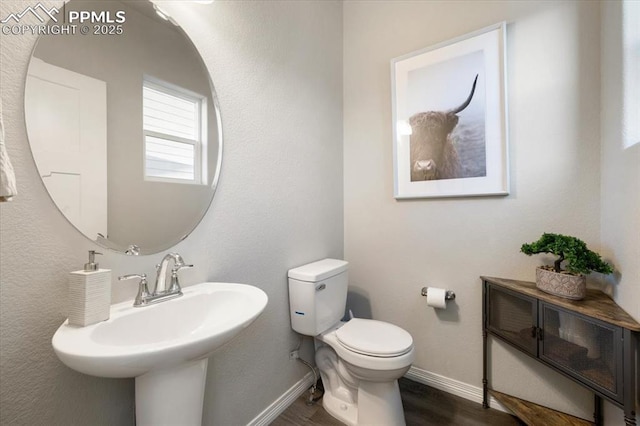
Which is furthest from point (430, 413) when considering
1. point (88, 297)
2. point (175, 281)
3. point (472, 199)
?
point (88, 297)

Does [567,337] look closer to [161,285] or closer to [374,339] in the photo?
[374,339]

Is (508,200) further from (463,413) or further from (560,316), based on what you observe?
(463,413)

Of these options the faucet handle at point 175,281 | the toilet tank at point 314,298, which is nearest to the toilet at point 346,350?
the toilet tank at point 314,298

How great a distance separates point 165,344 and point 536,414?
1.79 meters

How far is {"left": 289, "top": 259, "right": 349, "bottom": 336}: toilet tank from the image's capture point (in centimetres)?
149

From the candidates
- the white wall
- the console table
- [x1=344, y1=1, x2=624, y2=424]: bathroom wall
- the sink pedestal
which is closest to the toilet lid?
[x1=344, y1=1, x2=624, y2=424]: bathroom wall

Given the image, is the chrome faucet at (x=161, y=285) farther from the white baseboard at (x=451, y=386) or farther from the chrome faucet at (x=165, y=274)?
the white baseboard at (x=451, y=386)

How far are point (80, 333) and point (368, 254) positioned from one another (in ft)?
5.47

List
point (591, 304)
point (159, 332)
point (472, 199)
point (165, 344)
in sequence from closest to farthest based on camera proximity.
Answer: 1. point (165, 344)
2. point (159, 332)
3. point (591, 304)
4. point (472, 199)

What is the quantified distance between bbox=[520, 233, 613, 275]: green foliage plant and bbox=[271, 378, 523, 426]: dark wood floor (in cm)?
92

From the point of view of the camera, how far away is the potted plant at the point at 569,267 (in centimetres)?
116

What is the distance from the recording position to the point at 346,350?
1.36 m

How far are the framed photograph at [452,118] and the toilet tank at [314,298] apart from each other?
772mm

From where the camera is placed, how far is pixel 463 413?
150cm
